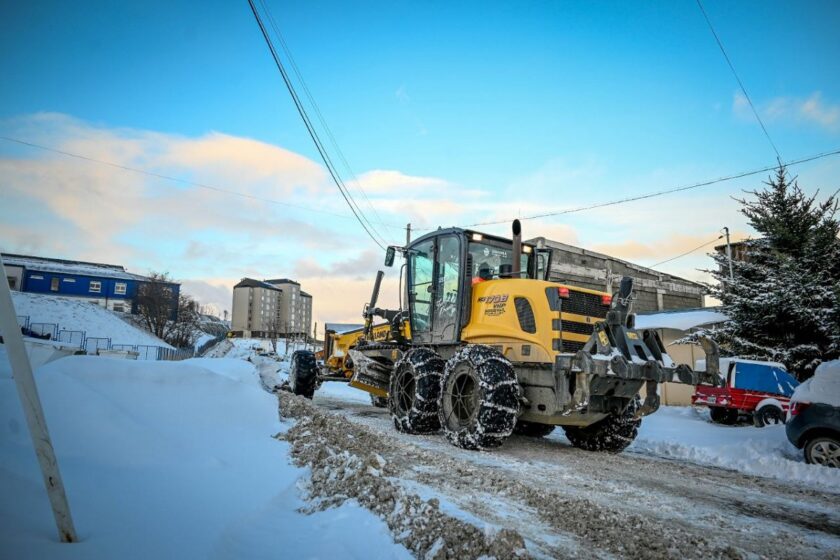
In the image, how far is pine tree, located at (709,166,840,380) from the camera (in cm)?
1187

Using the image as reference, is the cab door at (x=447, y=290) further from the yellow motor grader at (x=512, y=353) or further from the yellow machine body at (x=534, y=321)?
the yellow machine body at (x=534, y=321)

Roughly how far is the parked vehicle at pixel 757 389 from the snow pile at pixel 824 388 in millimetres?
6140

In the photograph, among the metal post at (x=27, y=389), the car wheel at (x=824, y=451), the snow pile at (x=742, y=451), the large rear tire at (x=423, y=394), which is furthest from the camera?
the large rear tire at (x=423, y=394)

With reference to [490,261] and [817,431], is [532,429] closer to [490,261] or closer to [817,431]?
[490,261]

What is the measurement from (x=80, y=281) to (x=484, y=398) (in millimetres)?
66206

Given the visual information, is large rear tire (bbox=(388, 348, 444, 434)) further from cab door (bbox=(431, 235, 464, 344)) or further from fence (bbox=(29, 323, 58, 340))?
fence (bbox=(29, 323, 58, 340))

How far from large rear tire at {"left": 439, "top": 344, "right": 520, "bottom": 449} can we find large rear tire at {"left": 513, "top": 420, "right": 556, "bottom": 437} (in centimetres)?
222

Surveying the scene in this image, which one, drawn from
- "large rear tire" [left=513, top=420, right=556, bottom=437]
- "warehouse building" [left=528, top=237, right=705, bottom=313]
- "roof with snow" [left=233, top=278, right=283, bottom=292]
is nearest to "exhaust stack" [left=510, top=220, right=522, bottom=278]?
"large rear tire" [left=513, top=420, right=556, bottom=437]

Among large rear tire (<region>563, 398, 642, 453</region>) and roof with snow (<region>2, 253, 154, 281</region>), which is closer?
large rear tire (<region>563, 398, 642, 453</region>)

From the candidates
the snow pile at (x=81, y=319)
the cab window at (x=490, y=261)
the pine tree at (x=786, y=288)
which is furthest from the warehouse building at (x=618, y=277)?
the snow pile at (x=81, y=319)

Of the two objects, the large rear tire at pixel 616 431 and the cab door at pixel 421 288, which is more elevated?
the cab door at pixel 421 288

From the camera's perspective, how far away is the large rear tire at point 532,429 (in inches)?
342

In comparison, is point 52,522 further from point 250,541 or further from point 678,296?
point 678,296

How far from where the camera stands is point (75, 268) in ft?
197
